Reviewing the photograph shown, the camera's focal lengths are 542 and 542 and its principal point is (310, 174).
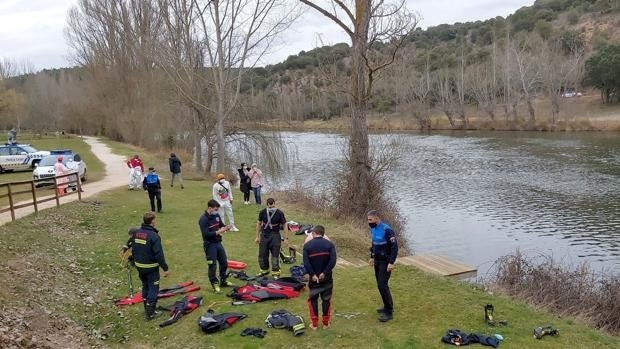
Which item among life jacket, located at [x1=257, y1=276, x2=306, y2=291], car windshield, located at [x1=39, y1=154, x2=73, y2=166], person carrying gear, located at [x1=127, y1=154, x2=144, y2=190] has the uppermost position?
car windshield, located at [x1=39, y1=154, x2=73, y2=166]

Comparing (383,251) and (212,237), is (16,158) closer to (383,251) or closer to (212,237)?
(212,237)

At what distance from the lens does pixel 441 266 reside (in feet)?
48.9

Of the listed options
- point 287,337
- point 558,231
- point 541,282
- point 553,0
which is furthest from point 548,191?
point 553,0

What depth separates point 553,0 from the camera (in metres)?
134

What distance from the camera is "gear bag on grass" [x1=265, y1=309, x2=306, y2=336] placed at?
9.21 meters

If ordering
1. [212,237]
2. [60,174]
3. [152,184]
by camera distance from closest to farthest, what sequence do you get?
[212,237], [152,184], [60,174]

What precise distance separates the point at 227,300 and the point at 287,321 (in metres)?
1.92

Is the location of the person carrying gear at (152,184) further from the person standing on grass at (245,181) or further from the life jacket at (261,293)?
the life jacket at (261,293)

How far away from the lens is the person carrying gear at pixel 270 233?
1212 centimetres

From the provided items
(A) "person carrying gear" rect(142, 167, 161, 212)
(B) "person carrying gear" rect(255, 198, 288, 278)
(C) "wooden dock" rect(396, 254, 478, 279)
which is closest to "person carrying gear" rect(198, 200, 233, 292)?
(B) "person carrying gear" rect(255, 198, 288, 278)

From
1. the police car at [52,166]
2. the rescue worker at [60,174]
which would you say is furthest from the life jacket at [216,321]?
the police car at [52,166]

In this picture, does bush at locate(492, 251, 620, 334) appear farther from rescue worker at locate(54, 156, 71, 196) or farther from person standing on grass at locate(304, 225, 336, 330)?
rescue worker at locate(54, 156, 71, 196)

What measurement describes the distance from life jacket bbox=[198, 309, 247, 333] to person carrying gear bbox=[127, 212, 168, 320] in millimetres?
1101

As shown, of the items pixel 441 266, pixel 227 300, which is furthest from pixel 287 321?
pixel 441 266
